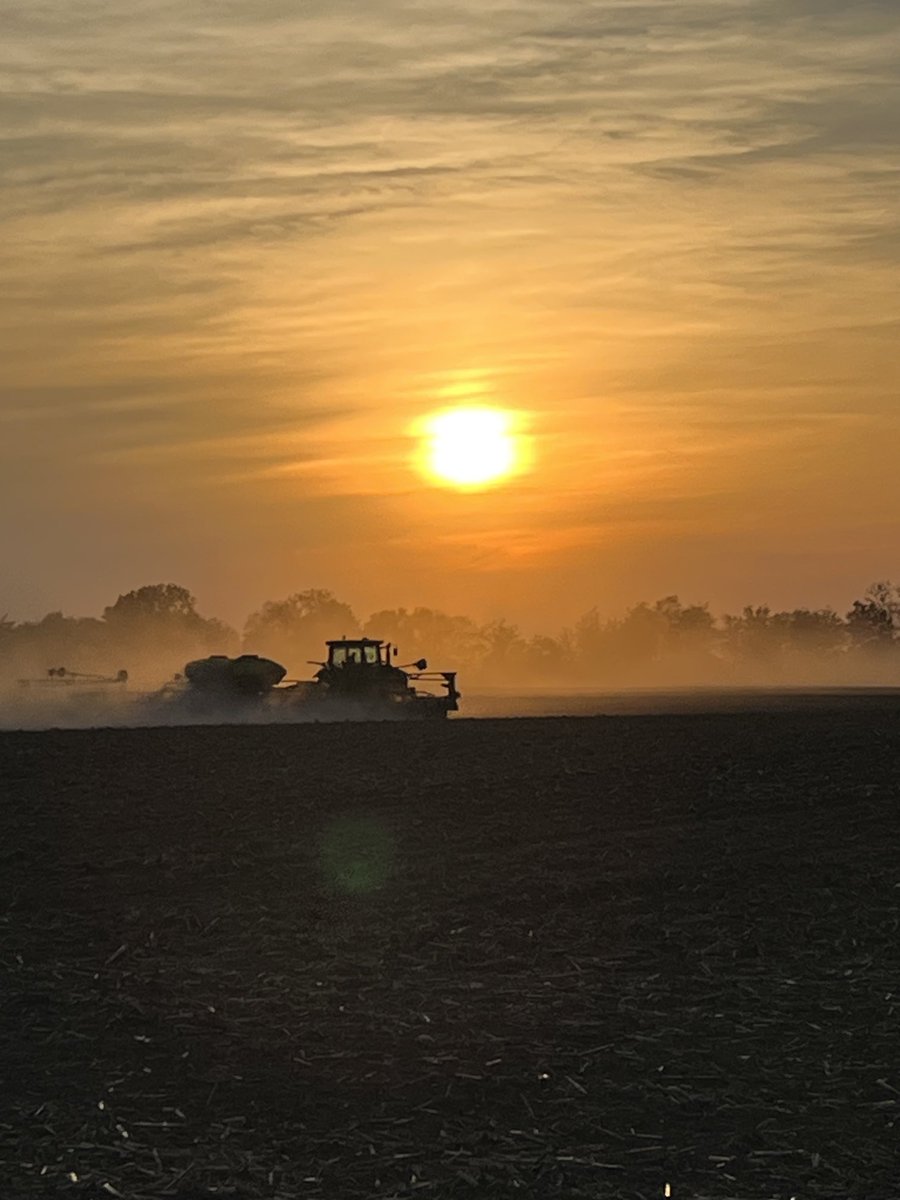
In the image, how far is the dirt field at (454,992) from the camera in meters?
11.5

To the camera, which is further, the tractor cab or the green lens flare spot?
the tractor cab

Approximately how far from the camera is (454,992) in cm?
1567

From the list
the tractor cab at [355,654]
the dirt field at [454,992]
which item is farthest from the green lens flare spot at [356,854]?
the tractor cab at [355,654]

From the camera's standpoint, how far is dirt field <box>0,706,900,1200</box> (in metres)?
11.5

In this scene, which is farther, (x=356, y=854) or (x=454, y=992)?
(x=356, y=854)

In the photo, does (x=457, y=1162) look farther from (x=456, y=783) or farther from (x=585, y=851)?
(x=456, y=783)

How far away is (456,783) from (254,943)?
13.3 metres

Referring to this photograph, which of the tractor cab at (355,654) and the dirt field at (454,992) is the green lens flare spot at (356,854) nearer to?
the dirt field at (454,992)

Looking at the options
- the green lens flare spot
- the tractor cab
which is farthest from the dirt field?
the tractor cab

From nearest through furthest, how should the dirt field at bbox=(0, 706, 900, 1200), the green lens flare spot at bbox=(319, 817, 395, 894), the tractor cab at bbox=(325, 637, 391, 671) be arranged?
the dirt field at bbox=(0, 706, 900, 1200) < the green lens flare spot at bbox=(319, 817, 395, 894) < the tractor cab at bbox=(325, 637, 391, 671)

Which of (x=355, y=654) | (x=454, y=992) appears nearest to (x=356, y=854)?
(x=454, y=992)

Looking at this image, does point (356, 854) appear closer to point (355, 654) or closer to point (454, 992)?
point (454, 992)

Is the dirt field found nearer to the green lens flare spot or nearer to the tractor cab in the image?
the green lens flare spot

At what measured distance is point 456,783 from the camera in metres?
31.0
